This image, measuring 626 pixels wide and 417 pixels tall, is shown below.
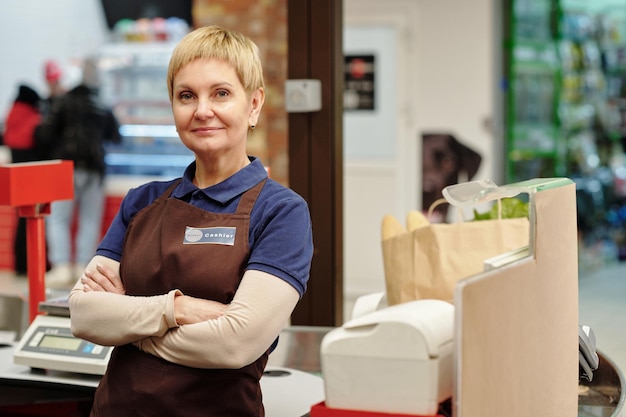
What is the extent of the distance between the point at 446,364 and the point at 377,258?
5308 mm

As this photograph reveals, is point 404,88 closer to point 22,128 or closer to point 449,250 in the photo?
point 22,128

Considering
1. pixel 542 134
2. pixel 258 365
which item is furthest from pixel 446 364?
pixel 542 134

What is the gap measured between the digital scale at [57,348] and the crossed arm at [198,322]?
0.59m

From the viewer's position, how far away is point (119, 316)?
A: 1.78 meters

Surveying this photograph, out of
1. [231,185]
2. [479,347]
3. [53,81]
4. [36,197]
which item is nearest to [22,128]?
[53,81]

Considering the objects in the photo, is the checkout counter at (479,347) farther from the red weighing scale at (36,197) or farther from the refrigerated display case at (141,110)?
the refrigerated display case at (141,110)

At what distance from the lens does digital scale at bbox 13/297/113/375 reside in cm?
240

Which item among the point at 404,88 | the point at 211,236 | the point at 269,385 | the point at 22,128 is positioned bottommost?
the point at 269,385

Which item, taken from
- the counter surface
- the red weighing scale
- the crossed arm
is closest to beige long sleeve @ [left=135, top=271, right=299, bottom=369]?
the crossed arm

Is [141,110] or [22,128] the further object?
[141,110]

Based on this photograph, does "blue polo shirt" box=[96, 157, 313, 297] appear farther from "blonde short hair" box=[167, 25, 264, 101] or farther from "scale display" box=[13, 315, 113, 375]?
"scale display" box=[13, 315, 113, 375]

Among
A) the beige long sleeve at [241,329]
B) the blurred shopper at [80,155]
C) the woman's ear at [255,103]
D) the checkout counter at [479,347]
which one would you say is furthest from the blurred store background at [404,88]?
the checkout counter at [479,347]

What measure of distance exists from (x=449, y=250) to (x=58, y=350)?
3.42 feet

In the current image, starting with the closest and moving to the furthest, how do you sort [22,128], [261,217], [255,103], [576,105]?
[261,217] < [255,103] < [22,128] < [576,105]
